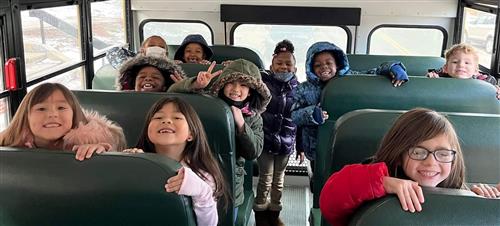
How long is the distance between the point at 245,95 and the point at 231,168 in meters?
A: 0.52

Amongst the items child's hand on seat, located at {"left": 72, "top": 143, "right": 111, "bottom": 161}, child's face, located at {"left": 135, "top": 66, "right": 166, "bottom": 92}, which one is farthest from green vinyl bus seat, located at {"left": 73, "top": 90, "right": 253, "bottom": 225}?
child's hand on seat, located at {"left": 72, "top": 143, "right": 111, "bottom": 161}

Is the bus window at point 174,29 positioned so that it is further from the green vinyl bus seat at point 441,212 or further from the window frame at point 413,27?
the green vinyl bus seat at point 441,212

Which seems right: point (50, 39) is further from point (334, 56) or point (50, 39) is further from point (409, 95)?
point (409, 95)

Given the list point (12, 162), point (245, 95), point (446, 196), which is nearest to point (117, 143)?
point (12, 162)

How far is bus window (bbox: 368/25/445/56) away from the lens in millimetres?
5293

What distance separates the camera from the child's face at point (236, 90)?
2.71 meters

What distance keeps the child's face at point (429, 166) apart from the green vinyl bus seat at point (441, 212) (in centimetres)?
28

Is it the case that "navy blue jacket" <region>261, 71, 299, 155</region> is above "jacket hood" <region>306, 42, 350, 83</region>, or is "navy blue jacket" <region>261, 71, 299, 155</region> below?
below

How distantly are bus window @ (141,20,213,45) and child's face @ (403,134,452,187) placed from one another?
13.8 feet

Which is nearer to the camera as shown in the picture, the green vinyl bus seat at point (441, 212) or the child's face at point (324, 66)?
the green vinyl bus seat at point (441, 212)

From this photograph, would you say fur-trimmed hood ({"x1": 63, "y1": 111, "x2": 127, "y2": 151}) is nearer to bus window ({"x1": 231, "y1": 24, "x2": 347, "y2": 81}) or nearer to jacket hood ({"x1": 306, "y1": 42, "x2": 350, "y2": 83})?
jacket hood ({"x1": 306, "y1": 42, "x2": 350, "y2": 83})

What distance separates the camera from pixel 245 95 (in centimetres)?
275

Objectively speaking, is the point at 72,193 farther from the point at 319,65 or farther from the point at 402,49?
the point at 402,49

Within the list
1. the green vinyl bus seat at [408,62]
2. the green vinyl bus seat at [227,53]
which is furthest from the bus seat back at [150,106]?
the green vinyl bus seat at [408,62]
